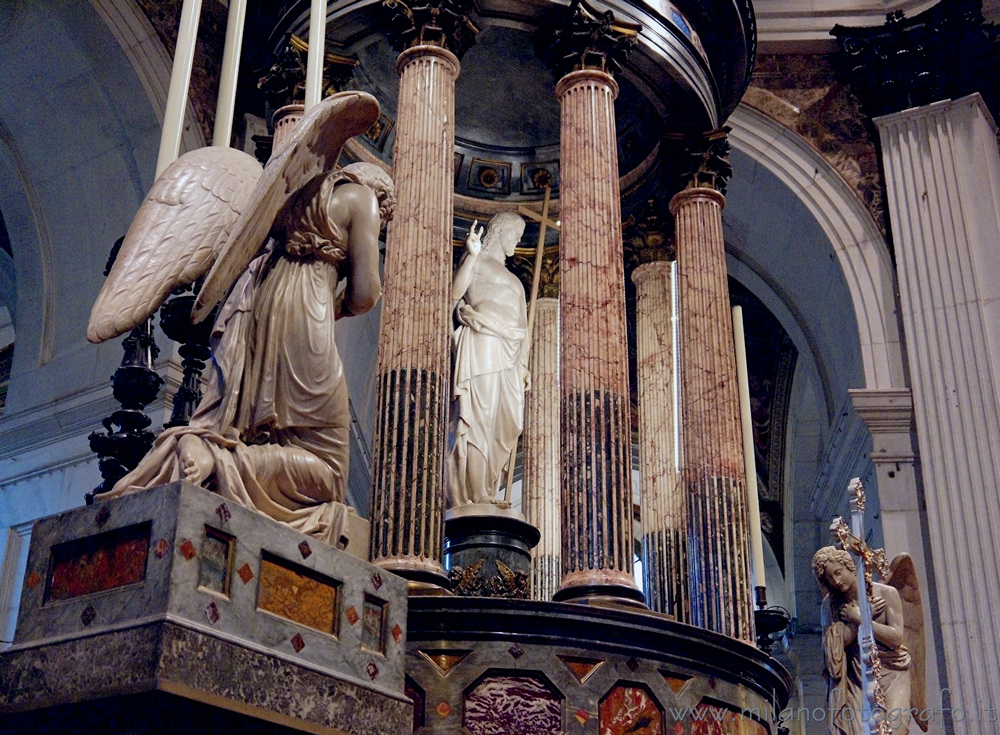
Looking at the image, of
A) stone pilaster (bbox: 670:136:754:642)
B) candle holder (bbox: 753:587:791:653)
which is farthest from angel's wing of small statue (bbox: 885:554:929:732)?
candle holder (bbox: 753:587:791:653)

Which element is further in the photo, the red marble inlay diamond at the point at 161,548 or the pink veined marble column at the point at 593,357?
the pink veined marble column at the point at 593,357

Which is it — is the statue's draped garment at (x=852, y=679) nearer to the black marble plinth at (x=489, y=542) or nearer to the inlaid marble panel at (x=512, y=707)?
the inlaid marble panel at (x=512, y=707)

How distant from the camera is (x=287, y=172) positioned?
3.56 meters

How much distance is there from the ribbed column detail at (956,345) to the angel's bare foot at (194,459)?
610 cm

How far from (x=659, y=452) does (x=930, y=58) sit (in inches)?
158

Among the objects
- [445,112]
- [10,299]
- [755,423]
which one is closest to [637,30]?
[445,112]

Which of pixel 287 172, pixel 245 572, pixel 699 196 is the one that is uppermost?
pixel 699 196

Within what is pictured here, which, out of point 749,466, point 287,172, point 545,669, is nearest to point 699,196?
point 749,466

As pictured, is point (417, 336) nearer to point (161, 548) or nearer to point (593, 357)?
point (593, 357)

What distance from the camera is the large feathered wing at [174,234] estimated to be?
3.28m

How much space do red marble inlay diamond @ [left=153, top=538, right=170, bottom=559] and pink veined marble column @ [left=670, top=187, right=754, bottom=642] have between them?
5078mm

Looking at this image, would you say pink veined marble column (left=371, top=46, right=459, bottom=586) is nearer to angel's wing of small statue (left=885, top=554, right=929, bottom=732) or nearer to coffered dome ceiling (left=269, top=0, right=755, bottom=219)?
coffered dome ceiling (left=269, top=0, right=755, bottom=219)

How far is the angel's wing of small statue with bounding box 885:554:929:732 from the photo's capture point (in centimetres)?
577

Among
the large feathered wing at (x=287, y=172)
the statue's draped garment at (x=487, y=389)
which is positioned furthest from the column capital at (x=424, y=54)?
the large feathered wing at (x=287, y=172)
